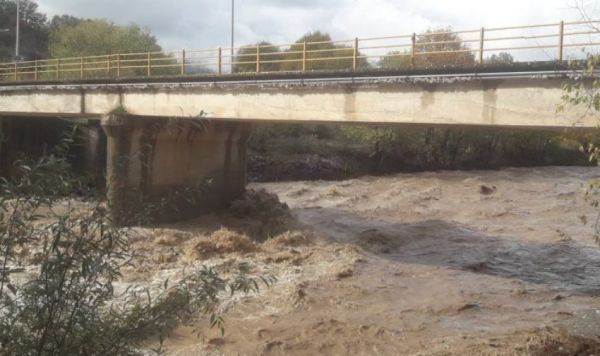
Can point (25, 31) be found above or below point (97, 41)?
above

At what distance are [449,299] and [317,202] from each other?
1424 cm

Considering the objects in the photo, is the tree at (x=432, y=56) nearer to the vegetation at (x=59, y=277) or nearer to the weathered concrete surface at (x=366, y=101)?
the weathered concrete surface at (x=366, y=101)

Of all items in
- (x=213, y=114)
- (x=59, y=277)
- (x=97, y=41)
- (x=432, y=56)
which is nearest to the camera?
(x=59, y=277)

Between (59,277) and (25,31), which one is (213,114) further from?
(25,31)

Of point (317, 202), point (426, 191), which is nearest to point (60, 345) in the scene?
point (317, 202)

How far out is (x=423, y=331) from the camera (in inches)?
465

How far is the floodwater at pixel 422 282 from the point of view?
11.1 meters

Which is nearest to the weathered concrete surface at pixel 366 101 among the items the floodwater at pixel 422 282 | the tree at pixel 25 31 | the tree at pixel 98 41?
the floodwater at pixel 422 282

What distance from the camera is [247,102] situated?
1725 cm

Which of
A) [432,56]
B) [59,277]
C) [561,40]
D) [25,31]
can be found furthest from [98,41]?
[59,277]

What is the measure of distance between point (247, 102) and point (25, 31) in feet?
182

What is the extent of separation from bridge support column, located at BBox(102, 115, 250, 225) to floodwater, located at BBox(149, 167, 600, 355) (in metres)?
1.44

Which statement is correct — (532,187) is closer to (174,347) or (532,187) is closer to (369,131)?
(369,131)

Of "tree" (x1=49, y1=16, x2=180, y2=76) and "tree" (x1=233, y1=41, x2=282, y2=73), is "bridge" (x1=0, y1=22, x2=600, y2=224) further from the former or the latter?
"tree" (x1=49, y1=16, x2=180, y2=76)
